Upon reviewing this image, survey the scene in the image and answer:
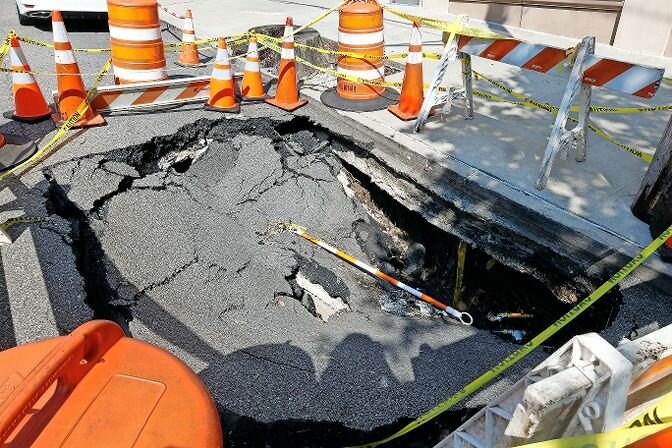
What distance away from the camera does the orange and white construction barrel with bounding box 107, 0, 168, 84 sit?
563 cm

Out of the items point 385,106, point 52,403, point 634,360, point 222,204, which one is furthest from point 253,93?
point 634,360

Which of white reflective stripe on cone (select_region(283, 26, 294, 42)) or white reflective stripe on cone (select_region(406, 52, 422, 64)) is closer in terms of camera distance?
white reflective stripe on cone (select_region(406, 52, 422, 64))

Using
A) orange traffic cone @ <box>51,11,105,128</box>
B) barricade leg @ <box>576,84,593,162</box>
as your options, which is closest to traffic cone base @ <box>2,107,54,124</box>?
orange traffic cone @ <box>51,11,105,128</box>

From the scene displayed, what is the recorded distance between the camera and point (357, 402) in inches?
117

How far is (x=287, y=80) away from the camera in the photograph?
6.23m

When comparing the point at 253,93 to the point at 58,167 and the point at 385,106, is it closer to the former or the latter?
the point at 385,106

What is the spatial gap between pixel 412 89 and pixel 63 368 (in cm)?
506

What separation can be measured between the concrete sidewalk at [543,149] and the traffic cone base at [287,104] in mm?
330

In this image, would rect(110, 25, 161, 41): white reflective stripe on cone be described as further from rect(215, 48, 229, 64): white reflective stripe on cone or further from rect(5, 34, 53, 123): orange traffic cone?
rect(5, 34, 53, 123): orange traffic cone

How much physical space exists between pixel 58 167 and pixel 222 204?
5.00 feet

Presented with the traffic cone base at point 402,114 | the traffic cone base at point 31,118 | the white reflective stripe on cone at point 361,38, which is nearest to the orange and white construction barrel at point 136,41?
the traffic cone base at point 31,118

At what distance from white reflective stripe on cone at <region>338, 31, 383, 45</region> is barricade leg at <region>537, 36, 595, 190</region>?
2.47m

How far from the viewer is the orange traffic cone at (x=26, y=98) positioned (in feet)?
18.2

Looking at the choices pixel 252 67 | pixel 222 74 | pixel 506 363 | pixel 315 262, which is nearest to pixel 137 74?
pixel 222 74
